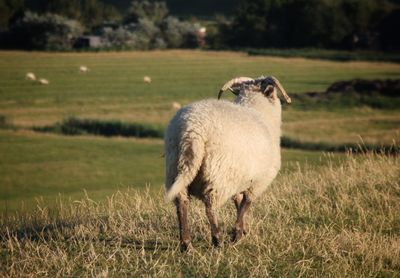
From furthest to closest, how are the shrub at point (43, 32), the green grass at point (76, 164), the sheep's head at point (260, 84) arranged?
the shrub at point (43, 32)
the green grass at point (76, 164)
the sheep's head at point (260, 84)

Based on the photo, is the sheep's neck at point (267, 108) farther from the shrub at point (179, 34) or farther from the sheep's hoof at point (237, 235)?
the shrub at point (179, 34)

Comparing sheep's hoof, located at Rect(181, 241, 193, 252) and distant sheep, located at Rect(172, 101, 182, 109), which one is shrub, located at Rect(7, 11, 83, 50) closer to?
distant sheep, located at Rect(172, 101, 182, 109)

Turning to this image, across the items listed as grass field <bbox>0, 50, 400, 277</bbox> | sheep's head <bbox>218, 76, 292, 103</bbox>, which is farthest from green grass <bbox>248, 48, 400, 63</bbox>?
sheep's head <bbox>218, 76, 292, 103</bbox>

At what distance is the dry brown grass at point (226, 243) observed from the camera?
273 inches

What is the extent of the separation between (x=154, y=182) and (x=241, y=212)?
20.6 m

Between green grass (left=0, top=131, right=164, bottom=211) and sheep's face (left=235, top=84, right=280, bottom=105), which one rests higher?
sheep's face (left=235, top=84, right=280, bottom=105)

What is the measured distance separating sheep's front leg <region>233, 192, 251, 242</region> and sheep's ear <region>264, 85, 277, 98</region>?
5.65ft

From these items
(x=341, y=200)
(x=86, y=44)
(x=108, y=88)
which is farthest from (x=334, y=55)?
(x=341, y=200)

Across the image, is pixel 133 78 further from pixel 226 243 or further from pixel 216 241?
pixel 216 241

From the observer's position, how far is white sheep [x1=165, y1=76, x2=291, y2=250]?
7.63 m

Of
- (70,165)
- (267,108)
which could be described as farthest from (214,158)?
(70,165)

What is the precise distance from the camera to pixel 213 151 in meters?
7.79

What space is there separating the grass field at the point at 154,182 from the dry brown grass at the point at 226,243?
1.0 inches

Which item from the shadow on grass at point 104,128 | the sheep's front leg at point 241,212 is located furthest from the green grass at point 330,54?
the sheep's front leg at point 241,212
